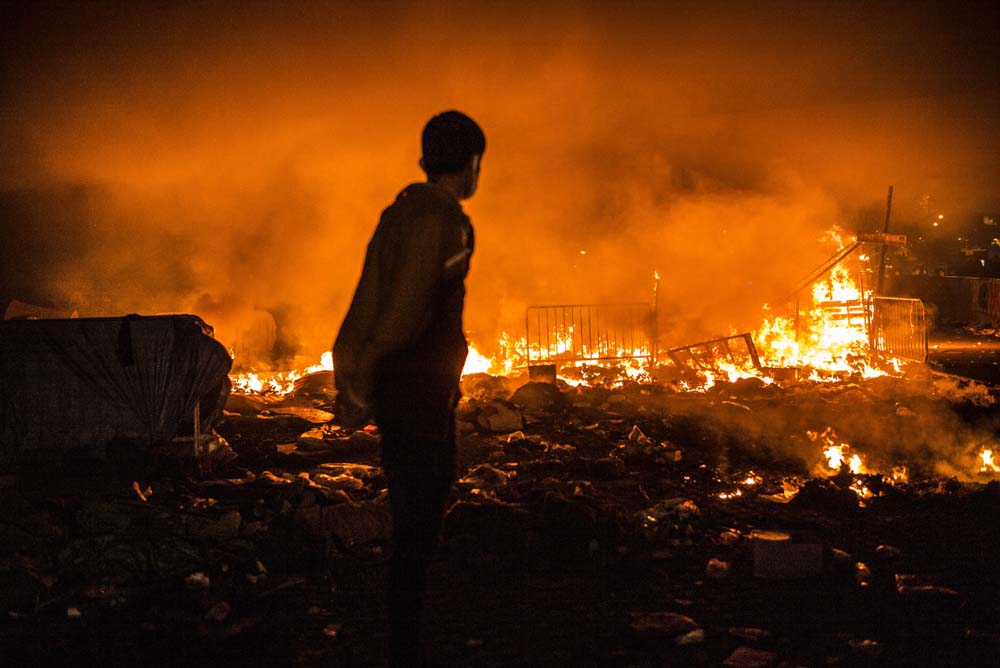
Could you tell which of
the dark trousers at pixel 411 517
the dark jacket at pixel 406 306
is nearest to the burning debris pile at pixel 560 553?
the dark trousers at pixel 411 517

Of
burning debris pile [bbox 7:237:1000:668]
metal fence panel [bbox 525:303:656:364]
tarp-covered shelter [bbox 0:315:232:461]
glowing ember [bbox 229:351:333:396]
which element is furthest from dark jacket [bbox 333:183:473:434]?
metal fence panel [bbox 525:303:656:364]

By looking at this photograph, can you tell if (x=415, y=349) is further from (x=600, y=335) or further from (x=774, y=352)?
(x=774, y=352)

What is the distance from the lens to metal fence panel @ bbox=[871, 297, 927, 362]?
12594 mm

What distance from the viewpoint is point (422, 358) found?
2.15m

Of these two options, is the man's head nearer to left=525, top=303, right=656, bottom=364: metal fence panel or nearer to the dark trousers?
the dark trousers

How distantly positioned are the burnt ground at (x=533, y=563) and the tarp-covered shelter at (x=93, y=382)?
30cm

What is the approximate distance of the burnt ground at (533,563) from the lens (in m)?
2.99

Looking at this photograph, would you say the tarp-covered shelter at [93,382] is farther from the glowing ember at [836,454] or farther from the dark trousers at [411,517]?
the glowing ember at [836,454]

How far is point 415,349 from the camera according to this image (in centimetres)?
213

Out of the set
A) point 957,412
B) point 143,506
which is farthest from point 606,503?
point 957,412

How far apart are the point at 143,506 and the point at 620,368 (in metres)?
9.98

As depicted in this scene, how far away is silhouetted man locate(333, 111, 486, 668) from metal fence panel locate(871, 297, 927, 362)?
40.6 ft

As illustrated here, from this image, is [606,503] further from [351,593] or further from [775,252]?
[775,252]

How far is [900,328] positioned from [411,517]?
1377 centimetres
